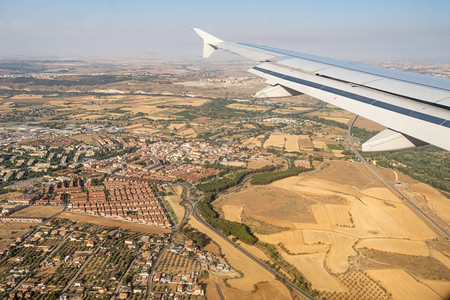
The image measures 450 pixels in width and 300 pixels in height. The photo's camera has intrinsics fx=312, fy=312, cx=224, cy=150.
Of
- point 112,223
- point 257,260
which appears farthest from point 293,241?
point 112,223

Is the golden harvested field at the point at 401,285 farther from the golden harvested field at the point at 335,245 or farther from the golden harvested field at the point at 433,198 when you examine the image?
the golden harvested field at the point at 433,198

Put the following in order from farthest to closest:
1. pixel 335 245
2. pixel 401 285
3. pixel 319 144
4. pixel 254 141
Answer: pixel 254 141
pixel 319 144
pixel 335 245
pixel 401 285

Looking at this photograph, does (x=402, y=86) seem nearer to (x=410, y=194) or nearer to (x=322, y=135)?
(x=410, y=194)

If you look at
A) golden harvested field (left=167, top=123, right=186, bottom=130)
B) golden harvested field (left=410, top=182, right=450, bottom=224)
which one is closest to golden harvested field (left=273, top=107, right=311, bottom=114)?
golden harvested field (left=167, top=123, right=186, bottom=130)

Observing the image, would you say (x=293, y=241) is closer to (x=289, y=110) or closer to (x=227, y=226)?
(x=227, y=226)

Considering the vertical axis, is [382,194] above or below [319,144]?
below

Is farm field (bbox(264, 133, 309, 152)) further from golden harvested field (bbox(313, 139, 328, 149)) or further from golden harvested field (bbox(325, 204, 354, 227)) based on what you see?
golden harvested field (bbox(325, 204, 354, 227))

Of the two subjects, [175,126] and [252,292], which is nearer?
[252,292]

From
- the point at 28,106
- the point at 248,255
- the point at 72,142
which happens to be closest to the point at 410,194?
the point at 248,255
